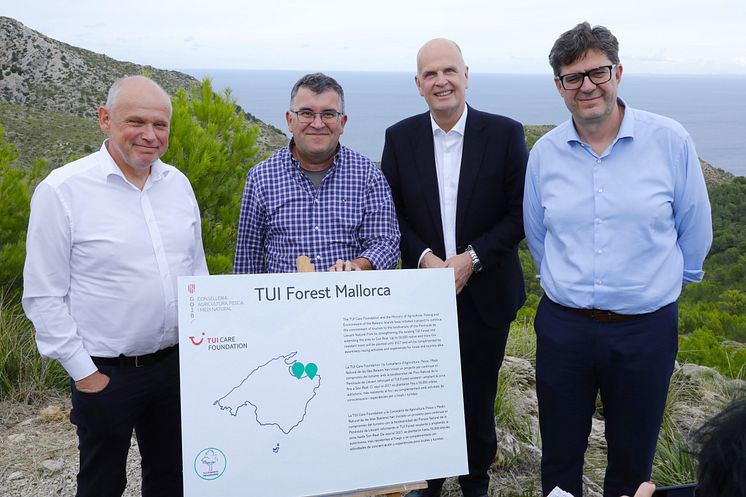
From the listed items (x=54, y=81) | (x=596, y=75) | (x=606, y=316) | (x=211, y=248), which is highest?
(x=54, y=81)

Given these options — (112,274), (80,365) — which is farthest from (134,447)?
(112,274)

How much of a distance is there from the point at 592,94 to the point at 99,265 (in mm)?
2473

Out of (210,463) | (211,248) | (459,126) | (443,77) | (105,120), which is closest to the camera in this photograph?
(210,463)

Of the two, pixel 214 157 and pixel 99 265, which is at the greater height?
pixel 214 157

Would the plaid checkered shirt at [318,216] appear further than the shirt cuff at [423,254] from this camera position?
No

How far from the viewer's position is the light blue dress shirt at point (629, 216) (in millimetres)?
3197

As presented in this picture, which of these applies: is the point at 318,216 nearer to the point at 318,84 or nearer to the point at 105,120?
the point at 318,84

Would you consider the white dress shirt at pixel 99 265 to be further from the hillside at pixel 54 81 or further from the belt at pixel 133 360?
the hillside at pixel 54 81

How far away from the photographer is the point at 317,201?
3537mm

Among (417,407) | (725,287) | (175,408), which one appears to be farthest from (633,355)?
(725,287)

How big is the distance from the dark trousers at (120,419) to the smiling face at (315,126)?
1270 mm

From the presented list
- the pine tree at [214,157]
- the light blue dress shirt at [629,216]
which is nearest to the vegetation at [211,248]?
the pine tree at [214,157]

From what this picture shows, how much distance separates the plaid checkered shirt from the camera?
11.6ft

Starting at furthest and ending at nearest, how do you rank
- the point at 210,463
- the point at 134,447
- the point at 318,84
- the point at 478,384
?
the point at 134,447
the point at 478,384
the point at 318,84
the point at 210,463
